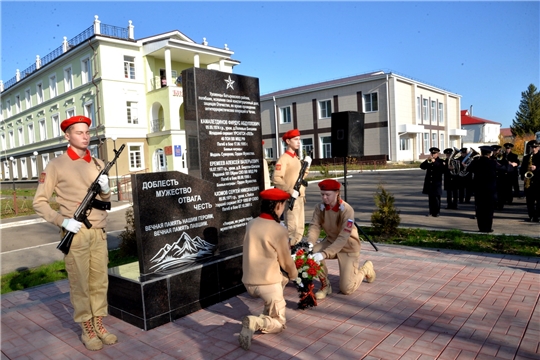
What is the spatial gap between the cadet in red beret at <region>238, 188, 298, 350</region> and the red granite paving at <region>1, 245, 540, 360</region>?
27 cm

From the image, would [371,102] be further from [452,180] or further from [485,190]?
[485,190]

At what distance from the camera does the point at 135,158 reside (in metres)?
31.4

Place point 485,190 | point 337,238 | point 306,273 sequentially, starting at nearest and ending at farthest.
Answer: point 306,273 → point 337,238 → point 485,190

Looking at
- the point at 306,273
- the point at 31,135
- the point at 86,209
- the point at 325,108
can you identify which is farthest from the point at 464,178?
the point at 31,135

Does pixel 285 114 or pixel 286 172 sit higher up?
pixel 285 114

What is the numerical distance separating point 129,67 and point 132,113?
359 centimetres

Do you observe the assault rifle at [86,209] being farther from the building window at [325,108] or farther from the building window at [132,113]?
the building window at [325,108]

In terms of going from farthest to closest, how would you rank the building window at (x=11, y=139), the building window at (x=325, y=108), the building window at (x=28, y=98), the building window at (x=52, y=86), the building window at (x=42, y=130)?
the building window at (x=11, y=139) < the building window at (x=325, y=108) < the building window at (x=28, y=98) < the building window at (x=42, y=130) < the building window at (x=52, y=86)

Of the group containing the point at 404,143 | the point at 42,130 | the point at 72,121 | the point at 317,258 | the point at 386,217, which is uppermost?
the point at 42,130

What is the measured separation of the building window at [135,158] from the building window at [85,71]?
Result: 6454 mm

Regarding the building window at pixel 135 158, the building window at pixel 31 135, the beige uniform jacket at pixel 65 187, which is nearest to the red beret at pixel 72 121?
the beige uniform jacket at pixel 65 187

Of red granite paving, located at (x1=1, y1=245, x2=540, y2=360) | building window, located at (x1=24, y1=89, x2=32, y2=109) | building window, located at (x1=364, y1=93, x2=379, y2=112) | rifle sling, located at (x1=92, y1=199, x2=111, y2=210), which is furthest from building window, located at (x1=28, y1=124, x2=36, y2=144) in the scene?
rifle sling, located at (x1=92, y1=199, x2=111, y2=210)

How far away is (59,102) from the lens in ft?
118

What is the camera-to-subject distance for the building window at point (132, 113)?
31203mm
